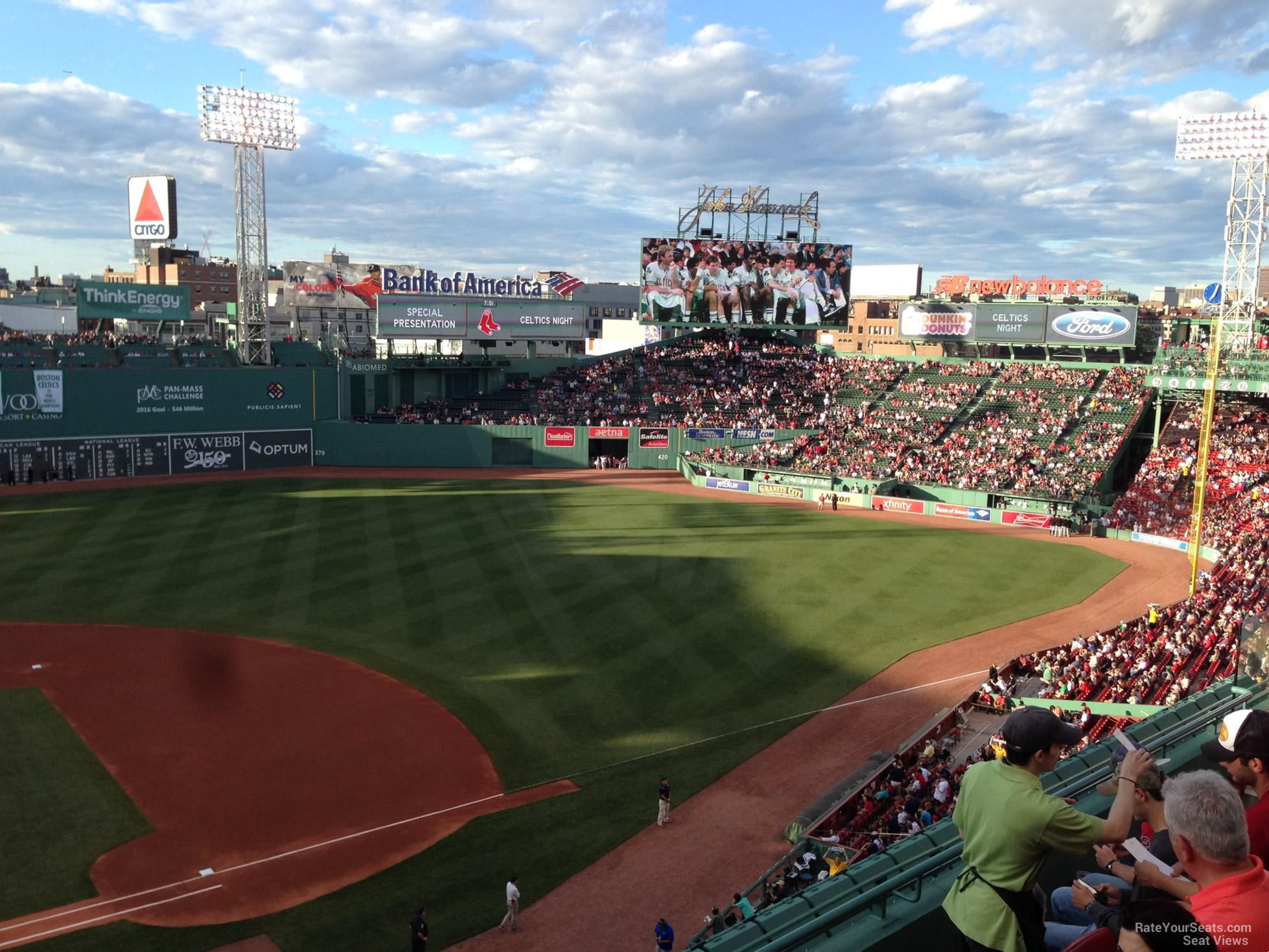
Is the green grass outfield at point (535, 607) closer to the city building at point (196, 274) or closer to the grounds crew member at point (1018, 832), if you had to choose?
the grounds crew member at point (1018, 832)

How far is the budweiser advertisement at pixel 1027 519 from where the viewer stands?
42.5 metres

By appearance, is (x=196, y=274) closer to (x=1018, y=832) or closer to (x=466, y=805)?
(x=466, y=805)

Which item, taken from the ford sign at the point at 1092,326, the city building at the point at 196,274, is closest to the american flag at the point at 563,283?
the ford sign at the point at 1092,326

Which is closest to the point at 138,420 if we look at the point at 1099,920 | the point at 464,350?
the point at 464,350

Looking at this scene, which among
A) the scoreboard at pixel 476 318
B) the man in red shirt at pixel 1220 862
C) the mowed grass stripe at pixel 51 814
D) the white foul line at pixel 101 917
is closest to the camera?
→ the man in red shirt at pixel 1220 862

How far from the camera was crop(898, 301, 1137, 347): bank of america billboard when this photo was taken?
54.2 m

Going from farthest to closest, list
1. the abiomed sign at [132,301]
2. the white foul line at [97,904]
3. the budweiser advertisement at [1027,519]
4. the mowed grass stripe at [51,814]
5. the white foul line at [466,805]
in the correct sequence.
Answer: the abiomed sign at [132,301], the budweiser advertisement at [1027,519], the mowed grass stripe at [51,814], the white foul line at [466,805], the white foul line at [97,904]

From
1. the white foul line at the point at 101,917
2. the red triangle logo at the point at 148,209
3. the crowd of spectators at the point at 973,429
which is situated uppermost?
the red triangle logo at the point at 148,209

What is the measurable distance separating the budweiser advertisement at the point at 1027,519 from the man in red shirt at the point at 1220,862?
138 ft

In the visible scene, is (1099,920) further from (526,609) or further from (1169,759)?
(526,609)

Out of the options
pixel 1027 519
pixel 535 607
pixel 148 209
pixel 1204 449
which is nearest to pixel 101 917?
pixel 535 607

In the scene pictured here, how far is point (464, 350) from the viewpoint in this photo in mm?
66938

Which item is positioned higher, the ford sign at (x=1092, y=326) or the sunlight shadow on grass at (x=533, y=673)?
the ford sign at (x=1092, y=326)

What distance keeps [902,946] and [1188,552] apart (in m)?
39.1
